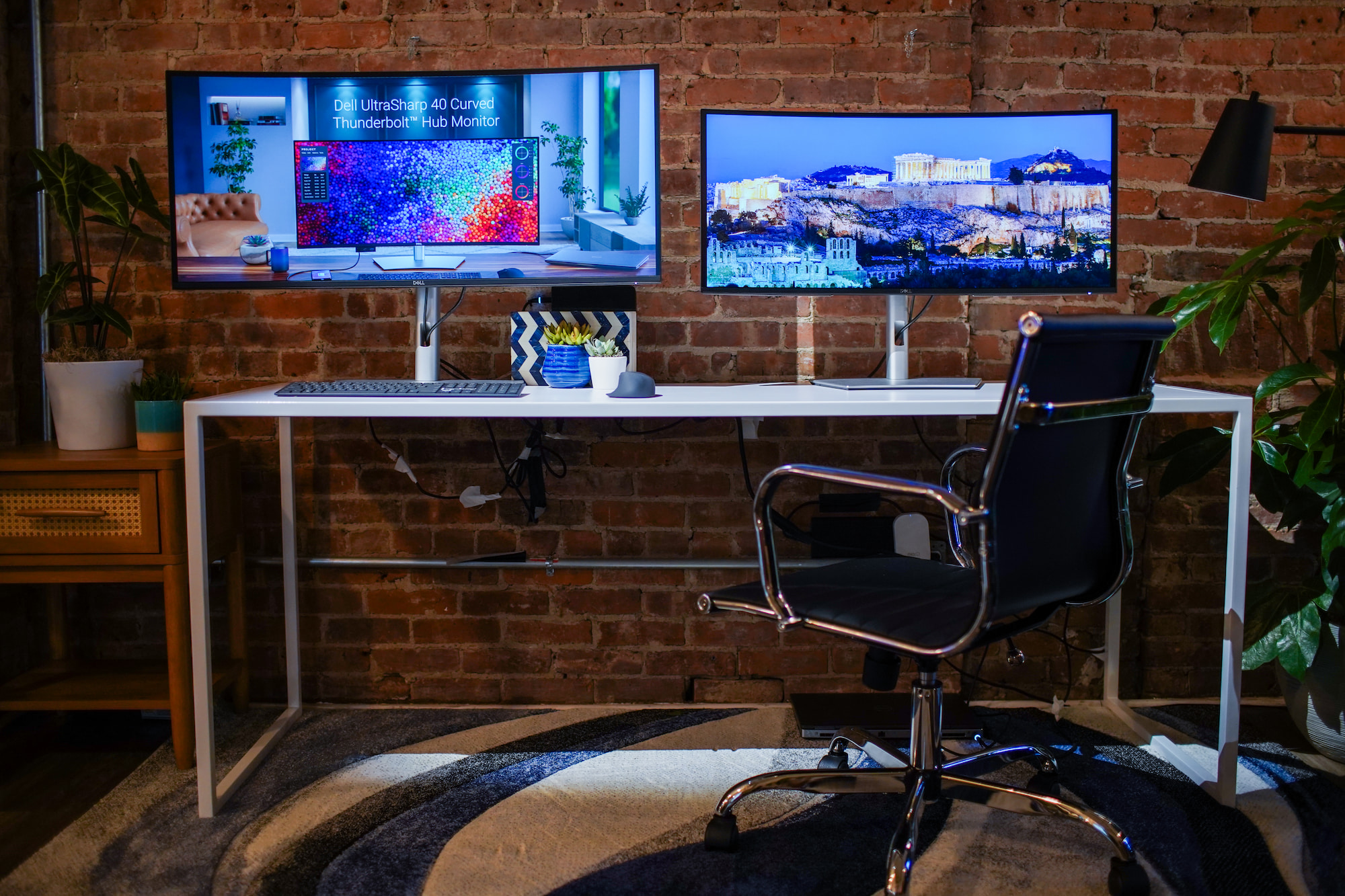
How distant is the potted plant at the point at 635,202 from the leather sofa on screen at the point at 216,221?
0.76m

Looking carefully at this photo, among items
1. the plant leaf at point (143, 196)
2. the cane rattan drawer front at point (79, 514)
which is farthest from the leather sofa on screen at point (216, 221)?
the cane rattan drawer front at point (79, 514)

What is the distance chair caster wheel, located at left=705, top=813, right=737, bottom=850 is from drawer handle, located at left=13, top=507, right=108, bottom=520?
1.43 metres

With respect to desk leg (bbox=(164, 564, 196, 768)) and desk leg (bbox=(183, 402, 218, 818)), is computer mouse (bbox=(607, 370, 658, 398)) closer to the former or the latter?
desk leg (bbox=(183, 402, 218, 818))

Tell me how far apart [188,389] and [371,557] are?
613 millimetres

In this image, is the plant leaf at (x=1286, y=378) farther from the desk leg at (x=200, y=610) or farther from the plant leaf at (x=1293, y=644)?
the desk leg at (x=200, y=610)

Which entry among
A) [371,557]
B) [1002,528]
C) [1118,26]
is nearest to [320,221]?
[371,557]

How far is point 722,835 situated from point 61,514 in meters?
1.53

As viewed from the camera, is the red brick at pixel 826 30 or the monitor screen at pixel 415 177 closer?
the monitor screen at pixel 415 177

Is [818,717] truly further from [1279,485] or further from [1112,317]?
[1112,317]

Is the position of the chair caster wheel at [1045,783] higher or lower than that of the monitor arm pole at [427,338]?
lower

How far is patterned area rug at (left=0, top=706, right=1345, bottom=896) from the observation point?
176 cm

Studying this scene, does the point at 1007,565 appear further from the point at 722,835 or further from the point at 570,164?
the point at 570,164

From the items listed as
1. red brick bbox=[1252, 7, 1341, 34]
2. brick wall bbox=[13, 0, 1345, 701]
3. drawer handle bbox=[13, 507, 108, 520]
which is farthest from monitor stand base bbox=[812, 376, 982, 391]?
drawer handle bbox=[13, 507, 108, 520]

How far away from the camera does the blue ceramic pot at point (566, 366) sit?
2.29m
